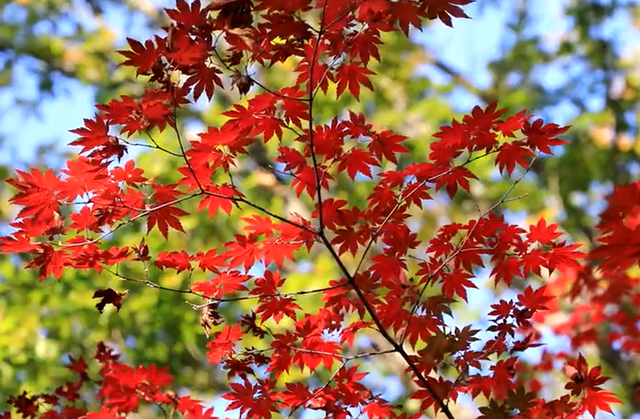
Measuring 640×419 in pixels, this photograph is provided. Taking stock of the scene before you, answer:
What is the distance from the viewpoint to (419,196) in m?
1.70

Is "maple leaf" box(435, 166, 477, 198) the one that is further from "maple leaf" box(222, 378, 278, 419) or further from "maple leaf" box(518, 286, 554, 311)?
"maple leaf" box(222, 378, 278, 419)

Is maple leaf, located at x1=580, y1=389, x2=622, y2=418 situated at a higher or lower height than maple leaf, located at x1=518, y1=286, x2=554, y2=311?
lower

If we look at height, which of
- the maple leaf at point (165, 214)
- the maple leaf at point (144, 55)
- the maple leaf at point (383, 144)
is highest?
the maple leaf at point (383, 144)

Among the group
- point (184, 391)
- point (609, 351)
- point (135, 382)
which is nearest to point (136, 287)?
point (184, 391)

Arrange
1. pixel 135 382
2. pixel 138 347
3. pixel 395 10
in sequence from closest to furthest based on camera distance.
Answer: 1. pixel 395 10
2. pixel 135 382
3. pixel 138 347

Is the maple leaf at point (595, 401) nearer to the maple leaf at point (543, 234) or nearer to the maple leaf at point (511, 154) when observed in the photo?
the maple leaf at point (543, 234)

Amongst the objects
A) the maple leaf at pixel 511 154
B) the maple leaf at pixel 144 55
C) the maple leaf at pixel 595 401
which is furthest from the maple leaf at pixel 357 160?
the maple leaf at pixel 595 401

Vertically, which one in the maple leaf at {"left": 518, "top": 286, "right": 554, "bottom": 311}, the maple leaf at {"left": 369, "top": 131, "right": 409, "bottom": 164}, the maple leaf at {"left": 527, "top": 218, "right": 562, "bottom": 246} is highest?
the maple leaf at {"left": 369, "top": 131, "right": 409, "bottom": 164}

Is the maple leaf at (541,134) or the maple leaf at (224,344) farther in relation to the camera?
the maple leaf at (224,344)

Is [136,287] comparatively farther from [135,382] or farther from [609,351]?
[609,351]

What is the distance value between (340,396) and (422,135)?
3179 mm

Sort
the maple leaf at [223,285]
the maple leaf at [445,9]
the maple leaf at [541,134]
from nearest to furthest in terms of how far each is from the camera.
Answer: the maple leaf at [445,9], the maple leaf at [541,134], the maple leaf at [223,285]

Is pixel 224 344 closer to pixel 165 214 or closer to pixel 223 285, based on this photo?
A: pixel 223 285

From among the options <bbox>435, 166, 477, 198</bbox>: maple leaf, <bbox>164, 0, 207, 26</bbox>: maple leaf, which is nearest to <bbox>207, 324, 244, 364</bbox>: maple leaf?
<bbox>435, 166, 477, 198</bbox>: maple leaf
